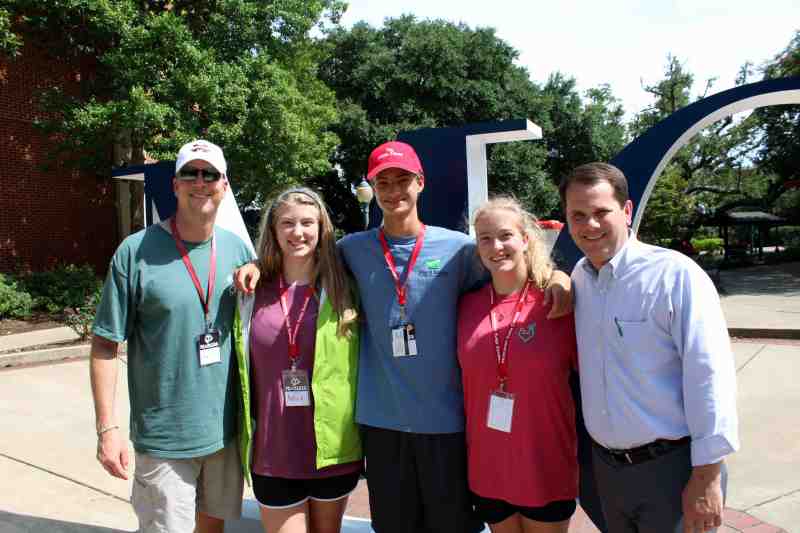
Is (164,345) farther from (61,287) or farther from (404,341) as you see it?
(61,287)

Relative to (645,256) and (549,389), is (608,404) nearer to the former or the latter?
(549,389)

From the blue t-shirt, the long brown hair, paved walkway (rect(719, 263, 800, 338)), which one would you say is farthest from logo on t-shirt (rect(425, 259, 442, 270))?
paved walkway (rect(719, 263, 800, 338))

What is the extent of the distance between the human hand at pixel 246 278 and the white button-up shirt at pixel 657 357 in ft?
4.35

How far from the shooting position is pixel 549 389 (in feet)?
7.48

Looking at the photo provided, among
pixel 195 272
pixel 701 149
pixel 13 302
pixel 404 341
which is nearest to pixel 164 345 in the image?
pixel 195 272

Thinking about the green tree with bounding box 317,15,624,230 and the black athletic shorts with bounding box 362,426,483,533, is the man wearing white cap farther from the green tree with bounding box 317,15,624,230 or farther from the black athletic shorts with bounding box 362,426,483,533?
the green tree with bounding box 317,15,624,230

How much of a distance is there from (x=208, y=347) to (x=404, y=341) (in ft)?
2.66

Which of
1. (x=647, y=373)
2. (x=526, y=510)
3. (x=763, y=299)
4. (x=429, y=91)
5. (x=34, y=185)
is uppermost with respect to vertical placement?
(x=429, y=91)

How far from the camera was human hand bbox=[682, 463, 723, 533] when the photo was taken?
1.88m

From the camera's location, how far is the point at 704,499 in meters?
1.90

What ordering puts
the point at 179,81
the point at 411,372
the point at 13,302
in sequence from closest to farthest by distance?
the point at 411,372 < the point at 179,81 < the point at 13,302

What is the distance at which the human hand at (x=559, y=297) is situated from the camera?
7.48ft

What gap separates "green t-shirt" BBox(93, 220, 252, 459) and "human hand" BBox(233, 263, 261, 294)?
144 mm

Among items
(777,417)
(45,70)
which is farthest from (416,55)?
(777,417)
